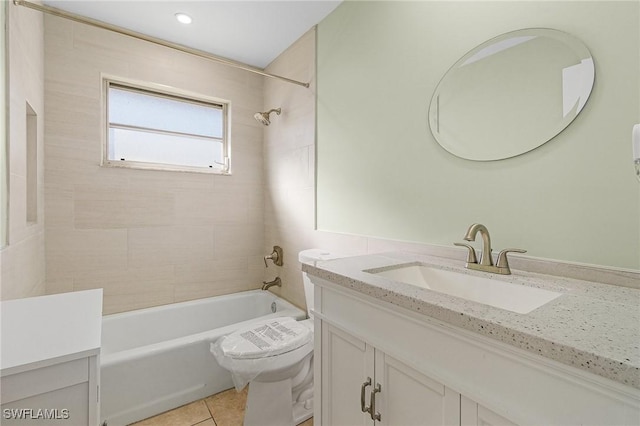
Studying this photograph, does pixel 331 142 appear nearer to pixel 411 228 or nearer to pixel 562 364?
pixel 411 228

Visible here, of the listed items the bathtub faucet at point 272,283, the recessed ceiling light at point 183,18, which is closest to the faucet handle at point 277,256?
the bathtub faucet at point 272,283

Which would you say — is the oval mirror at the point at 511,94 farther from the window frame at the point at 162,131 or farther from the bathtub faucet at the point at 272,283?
the window frame at the point at 162,131

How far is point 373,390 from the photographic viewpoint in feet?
2.90

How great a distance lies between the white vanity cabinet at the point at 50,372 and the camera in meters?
0.70

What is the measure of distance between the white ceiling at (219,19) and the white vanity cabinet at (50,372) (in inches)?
77.4

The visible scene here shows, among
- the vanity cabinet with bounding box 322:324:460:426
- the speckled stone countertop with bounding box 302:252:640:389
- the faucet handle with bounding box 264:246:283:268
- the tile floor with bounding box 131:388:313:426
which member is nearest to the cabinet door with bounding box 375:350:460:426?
the vanity cabinet with bounding box 322:324:460:426

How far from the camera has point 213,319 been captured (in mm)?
2473

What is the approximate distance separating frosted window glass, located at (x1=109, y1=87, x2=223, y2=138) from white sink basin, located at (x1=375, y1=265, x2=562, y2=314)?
2159 millimetres

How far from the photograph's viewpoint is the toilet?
1.45 metres

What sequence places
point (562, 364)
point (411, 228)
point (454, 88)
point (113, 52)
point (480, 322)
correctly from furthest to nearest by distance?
point (113, 52) → point (411, 228) → point (454, 88) → point (480, 322) → point (562, 364)

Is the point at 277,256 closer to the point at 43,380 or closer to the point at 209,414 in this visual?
the point at 209,414

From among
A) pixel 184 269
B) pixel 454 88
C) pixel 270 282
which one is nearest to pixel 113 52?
pixel 184 269

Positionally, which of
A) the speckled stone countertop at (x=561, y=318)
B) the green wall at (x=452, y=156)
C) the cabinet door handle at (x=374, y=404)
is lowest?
the cabinet door handle at (x=374, y=404)

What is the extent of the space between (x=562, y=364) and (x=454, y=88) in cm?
113
